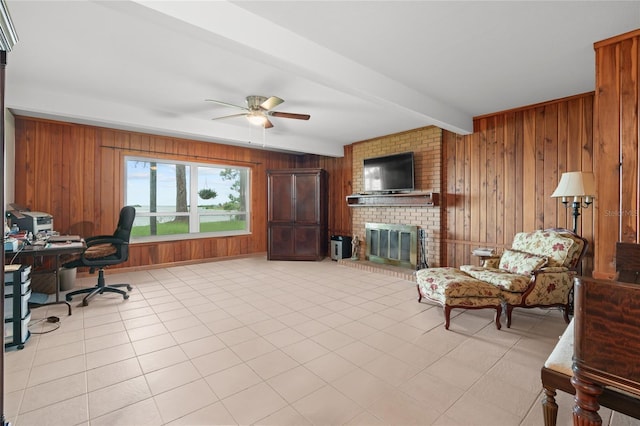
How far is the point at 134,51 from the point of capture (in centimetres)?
250

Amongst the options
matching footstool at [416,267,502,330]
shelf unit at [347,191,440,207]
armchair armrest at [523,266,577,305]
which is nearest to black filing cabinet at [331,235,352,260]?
shelf unit at [347,191,440,207]

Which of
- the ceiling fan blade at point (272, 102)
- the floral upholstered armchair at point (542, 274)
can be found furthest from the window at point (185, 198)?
the floral upholstered armchair at point (542, 274)

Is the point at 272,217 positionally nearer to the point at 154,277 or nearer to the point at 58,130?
the point at 154,277

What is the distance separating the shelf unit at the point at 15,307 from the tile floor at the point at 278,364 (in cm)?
14

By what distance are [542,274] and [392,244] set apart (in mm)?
2712

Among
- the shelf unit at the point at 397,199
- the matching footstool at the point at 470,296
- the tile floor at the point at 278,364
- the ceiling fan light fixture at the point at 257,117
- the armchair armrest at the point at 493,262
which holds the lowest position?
the tile floor at the point at 278,364

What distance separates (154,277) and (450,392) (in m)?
4.51

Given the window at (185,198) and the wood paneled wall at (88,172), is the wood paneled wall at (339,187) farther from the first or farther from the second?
the wood paneled wall at (88,172)

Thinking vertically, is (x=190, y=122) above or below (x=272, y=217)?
above

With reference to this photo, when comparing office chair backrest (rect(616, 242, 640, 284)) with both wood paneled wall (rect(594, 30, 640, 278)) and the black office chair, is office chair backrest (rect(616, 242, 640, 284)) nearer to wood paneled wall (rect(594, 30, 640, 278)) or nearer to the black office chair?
wood paneled wall (rect(594, 30, 640, 278))

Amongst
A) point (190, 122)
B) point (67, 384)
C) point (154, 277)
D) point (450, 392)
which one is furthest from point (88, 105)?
point (450, 392)

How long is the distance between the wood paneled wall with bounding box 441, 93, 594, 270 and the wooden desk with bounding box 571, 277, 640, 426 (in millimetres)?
3242

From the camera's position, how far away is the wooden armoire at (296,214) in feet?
20.4

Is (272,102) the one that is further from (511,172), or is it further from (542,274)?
(511,172)
